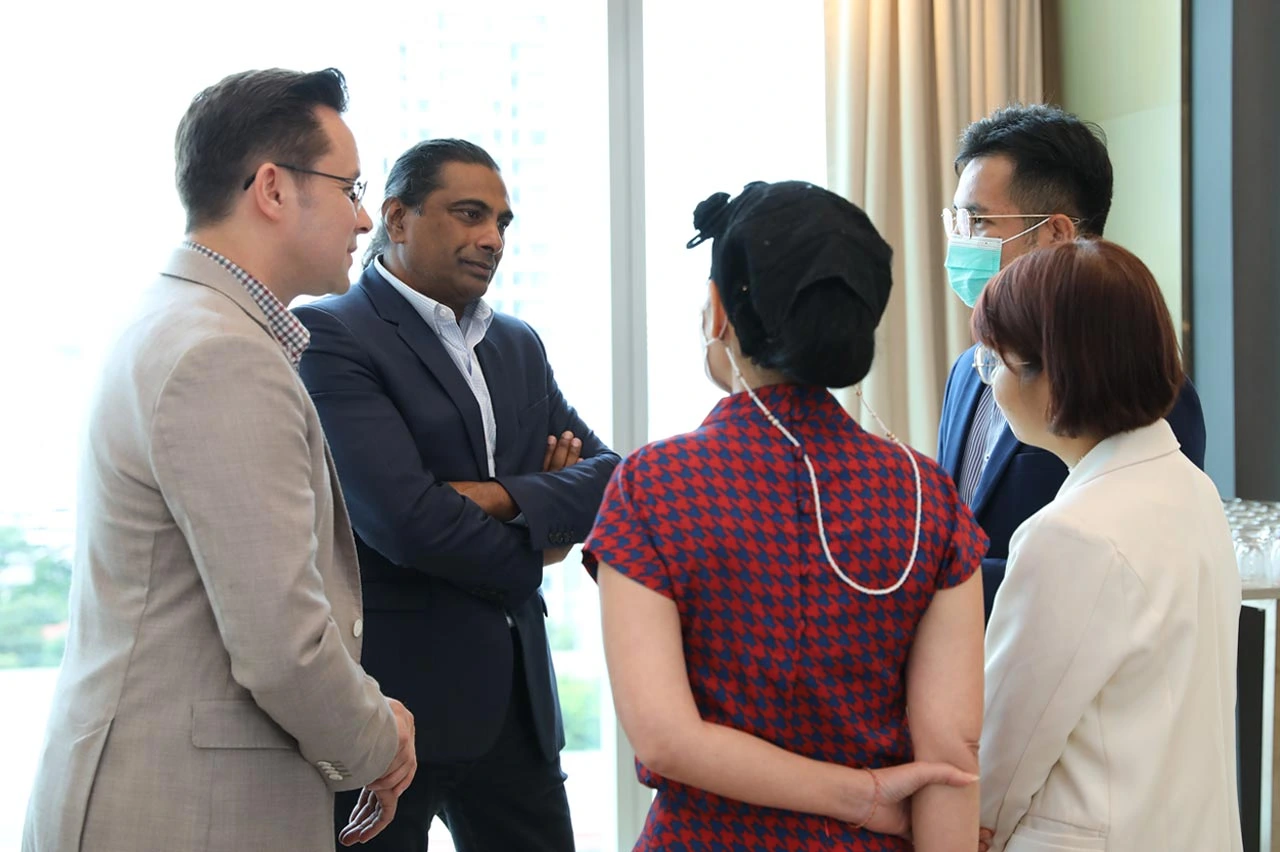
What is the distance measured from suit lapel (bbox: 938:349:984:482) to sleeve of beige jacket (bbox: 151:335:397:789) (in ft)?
4.08

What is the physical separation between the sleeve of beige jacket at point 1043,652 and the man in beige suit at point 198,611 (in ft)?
2.63

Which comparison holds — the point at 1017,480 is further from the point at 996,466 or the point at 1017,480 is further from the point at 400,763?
the point at 400,763

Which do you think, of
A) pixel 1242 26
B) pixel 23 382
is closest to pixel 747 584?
pixel 1242 26

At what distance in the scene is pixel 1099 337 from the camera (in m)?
1.41

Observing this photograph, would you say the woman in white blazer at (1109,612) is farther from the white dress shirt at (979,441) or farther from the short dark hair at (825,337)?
the white dress shirt at (979,441)

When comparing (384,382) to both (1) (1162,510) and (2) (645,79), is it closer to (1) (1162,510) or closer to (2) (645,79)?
(1) (1162,510)

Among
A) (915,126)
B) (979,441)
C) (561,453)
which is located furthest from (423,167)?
(915,126)

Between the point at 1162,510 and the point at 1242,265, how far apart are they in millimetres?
1758

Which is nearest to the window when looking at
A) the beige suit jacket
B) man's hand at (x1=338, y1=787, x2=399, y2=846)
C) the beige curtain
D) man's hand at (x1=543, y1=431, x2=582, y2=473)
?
the beige curtain

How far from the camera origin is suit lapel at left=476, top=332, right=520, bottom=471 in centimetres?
217

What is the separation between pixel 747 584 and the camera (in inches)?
44.9

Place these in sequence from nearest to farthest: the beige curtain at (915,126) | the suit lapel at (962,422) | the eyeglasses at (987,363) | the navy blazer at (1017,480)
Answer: the eyeglasses at (987,363)
the navy blazer at (1017,480)
the suit lapel at (962,422)
the beige curtain at (915,126)

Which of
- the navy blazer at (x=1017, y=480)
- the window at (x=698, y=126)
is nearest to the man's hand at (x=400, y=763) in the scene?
the navy blazer at (x=1017, y=480)

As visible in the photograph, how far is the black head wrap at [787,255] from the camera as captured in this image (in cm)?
112
